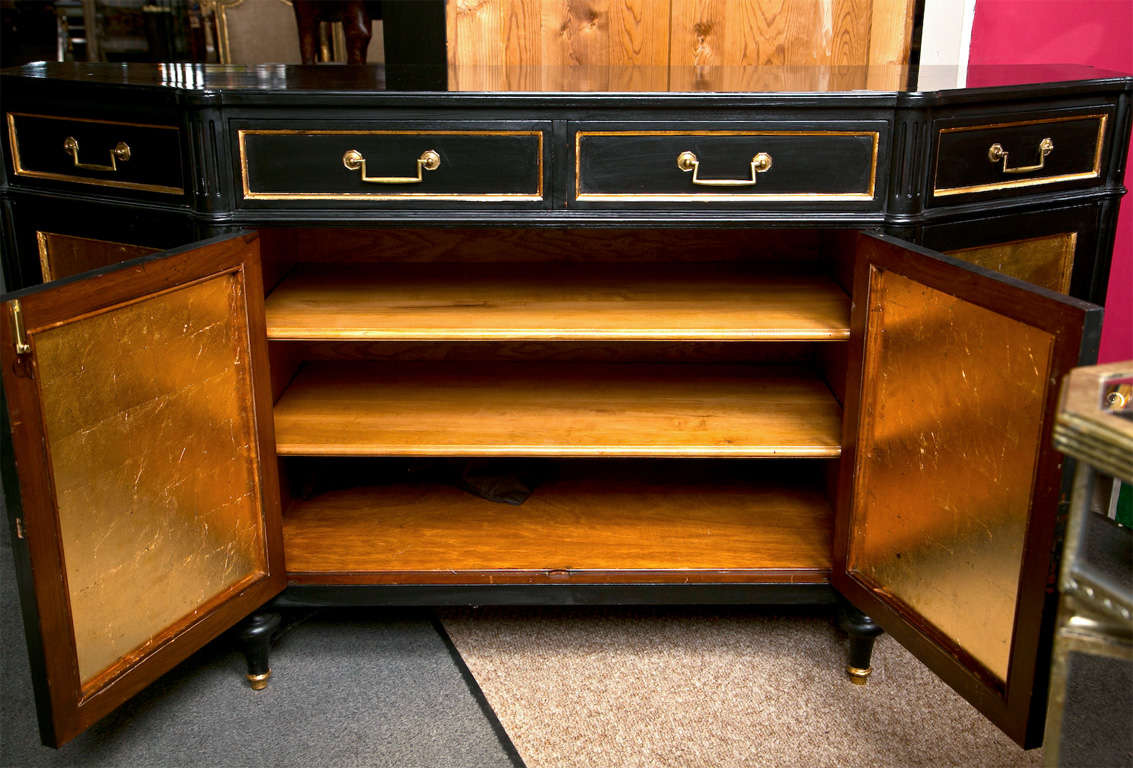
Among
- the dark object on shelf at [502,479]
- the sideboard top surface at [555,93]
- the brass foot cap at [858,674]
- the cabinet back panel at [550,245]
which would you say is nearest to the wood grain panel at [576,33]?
the cabinet back panel at [550,245]

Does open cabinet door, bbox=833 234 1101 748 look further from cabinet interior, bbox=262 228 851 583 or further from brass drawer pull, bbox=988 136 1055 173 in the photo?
brass drawer pull, bbox=988 136 1055 173

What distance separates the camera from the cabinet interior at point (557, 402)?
186cm

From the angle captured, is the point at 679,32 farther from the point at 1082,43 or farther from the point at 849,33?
the point at 1082,43

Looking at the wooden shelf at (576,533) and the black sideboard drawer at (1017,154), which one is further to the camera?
the wooden shelf at (576,533)

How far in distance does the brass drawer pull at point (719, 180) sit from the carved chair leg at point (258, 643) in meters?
1.01

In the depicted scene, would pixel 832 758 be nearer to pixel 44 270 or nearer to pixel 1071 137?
pixel 1071 137

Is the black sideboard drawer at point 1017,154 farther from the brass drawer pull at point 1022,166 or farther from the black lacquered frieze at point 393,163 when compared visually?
the black lacquered frieze at point 393,163

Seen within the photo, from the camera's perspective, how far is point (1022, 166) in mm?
1758

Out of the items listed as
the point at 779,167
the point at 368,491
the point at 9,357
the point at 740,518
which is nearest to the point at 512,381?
the point at 368,491

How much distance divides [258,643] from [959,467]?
1154 millimetres

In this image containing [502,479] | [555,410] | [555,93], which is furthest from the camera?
[502,479]

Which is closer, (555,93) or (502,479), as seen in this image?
(555,93)

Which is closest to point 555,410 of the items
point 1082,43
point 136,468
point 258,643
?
point 258,643

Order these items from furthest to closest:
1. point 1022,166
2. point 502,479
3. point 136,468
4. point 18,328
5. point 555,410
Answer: point 502,479 → point 555,410 → point 1022,166 → point 136,468 → point 18,328
